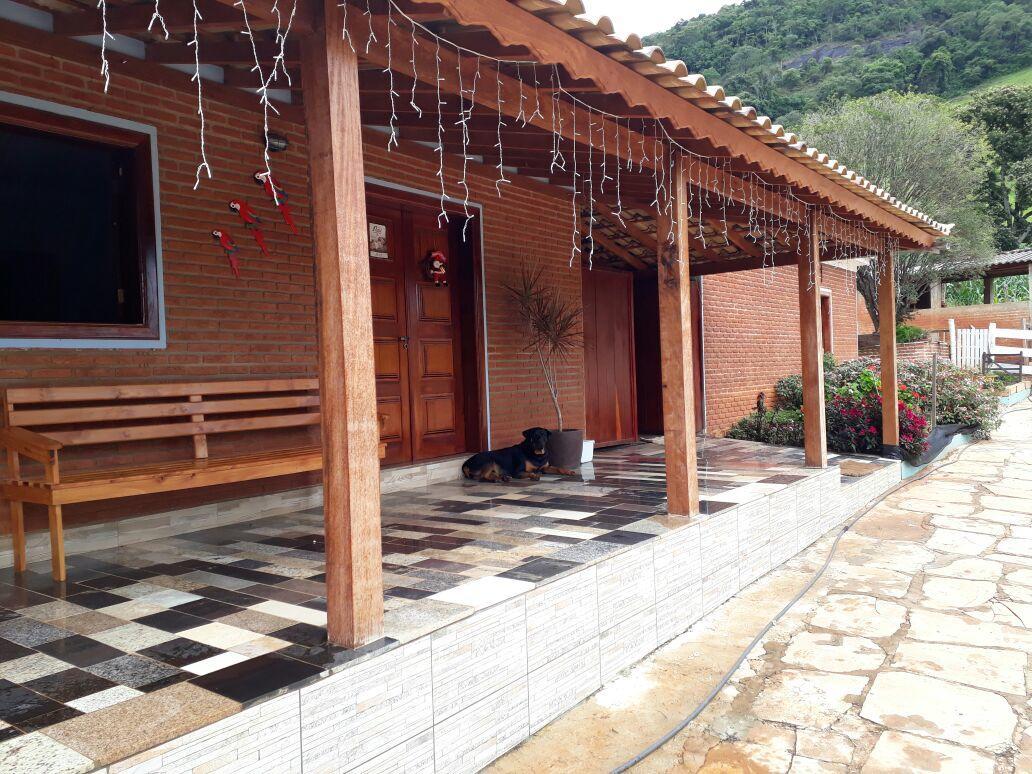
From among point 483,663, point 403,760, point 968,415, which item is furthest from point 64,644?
point 968,415

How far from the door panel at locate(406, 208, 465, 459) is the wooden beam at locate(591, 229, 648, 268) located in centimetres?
258

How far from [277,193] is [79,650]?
10.3 ft

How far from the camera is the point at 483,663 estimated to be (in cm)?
270

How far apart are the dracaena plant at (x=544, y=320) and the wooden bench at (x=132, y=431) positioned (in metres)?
2.32

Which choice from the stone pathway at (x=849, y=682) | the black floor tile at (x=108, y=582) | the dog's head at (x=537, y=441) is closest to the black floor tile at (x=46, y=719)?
the black floor tile at (x=108, y=582)

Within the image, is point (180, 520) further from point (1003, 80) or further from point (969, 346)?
point (1003, 80)

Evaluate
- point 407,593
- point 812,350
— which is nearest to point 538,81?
point 407,593

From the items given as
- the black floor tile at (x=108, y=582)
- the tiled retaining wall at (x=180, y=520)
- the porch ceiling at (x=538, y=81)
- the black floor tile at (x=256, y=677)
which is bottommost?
the black floor tile at (x=256, y=677)

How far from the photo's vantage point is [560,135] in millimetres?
3646

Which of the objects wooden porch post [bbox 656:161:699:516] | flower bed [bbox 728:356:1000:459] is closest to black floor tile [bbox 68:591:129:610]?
wooden porch post [bbox 656:161:699:516]

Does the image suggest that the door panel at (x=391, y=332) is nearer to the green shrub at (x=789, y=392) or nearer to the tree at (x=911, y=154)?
the green shrub at (x=789, y=392)

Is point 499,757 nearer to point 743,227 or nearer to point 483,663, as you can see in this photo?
point 483,663

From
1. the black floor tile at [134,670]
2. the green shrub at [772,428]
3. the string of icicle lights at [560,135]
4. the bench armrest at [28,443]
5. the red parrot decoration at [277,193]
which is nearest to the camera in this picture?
the black floor tile at [134,670]

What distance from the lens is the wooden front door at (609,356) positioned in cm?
838
